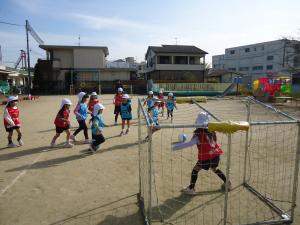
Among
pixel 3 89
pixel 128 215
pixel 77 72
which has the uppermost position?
pixel 77 72

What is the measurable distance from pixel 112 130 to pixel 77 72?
31.5 m

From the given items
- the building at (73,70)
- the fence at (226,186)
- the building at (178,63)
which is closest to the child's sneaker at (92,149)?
the fence at (226,186)

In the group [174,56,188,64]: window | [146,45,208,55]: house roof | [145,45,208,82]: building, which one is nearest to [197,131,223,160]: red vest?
[145,45,208,82]: building

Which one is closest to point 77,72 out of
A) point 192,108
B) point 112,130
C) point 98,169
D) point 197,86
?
point 197,86

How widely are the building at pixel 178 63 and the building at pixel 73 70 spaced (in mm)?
4551

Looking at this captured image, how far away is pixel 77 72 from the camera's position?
1574 inches

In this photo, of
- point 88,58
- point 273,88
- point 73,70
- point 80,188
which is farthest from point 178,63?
point 80,188

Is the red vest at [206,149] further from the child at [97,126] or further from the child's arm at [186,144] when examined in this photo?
the child at [97,126]

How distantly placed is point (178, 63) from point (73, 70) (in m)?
16.6

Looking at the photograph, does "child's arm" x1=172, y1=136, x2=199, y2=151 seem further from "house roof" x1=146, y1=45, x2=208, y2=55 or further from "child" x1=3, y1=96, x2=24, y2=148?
"house roof" x1=146, y1=45, x2=208, y2=55

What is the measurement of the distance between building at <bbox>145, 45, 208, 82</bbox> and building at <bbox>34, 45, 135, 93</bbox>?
4551mm

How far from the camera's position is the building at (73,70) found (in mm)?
38969

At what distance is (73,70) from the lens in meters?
39.7

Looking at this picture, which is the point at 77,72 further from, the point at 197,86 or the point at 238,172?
the point at 238,172
